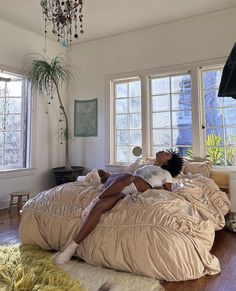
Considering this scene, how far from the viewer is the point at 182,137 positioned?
4.12 meters

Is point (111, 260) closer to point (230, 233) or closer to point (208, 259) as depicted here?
point (208, 259)

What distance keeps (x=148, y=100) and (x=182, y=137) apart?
2.90 ft

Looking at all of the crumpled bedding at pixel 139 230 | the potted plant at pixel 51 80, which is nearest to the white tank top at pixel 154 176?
the crumpled bedding at pixel 139 230

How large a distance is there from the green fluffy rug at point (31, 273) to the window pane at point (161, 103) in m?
2.96

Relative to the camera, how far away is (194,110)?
13.0 feet

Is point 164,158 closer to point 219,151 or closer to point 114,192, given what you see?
point 114,192

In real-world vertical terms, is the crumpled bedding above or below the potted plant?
below

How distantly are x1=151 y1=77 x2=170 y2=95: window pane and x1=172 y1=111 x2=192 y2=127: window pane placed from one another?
0.43m

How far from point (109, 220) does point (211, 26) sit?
11.2 ft

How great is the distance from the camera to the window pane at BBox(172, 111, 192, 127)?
Answer: 4064mm

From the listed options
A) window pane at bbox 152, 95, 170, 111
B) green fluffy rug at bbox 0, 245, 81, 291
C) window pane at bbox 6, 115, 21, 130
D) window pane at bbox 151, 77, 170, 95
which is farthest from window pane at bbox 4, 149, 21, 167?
window pane at bbox 151, 77, 170, 95

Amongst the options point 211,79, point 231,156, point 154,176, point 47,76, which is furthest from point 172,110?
point 47,76

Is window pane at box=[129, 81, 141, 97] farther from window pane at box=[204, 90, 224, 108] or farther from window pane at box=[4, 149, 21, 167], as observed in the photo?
window pane at box=[4, 149, 21, 167]

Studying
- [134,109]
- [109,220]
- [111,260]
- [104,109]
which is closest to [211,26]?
[134,109]
